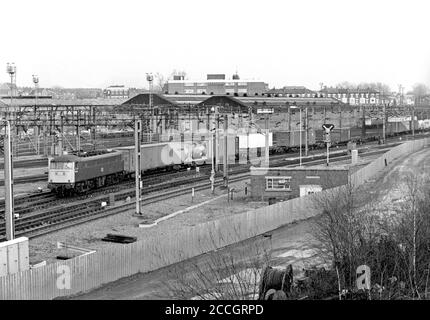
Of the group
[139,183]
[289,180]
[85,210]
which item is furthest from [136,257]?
[289,180]

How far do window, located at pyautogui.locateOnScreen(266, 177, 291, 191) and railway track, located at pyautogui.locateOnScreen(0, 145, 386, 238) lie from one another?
5584 millimetres

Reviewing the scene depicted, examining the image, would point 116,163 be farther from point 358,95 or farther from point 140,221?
point 358,95

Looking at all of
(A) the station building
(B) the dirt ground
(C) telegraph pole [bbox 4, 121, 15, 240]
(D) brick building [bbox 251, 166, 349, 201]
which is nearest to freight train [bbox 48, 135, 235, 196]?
(B) the dirt ground

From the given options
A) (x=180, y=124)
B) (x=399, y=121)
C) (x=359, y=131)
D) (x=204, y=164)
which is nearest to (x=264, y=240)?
(x=204, y=164)

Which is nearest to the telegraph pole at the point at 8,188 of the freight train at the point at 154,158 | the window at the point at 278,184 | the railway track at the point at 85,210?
the railway track at the point at 85,210

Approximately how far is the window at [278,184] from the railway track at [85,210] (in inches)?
220

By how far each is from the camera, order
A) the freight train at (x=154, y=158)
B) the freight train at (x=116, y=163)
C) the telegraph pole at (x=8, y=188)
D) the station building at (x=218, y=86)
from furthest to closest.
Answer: the station building at (x=218, y=86), the freight train at (x=154, y=158), the freight train at (x=116, y=163), the telegraph pole at (x=8, y=188)

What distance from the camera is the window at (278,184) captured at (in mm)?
37875

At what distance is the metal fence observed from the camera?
53.4 feet

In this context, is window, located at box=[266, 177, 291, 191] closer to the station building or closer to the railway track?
the railway track

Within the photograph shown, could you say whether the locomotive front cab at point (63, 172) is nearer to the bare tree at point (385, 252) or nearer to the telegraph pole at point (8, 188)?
the telegraph pole at point (8, 188)

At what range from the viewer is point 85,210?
3197cm

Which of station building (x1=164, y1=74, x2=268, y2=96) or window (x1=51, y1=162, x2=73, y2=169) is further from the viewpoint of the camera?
station building (x1=164, y1=74, x2=268, y2=96)

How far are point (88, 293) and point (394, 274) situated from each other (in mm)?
8318
